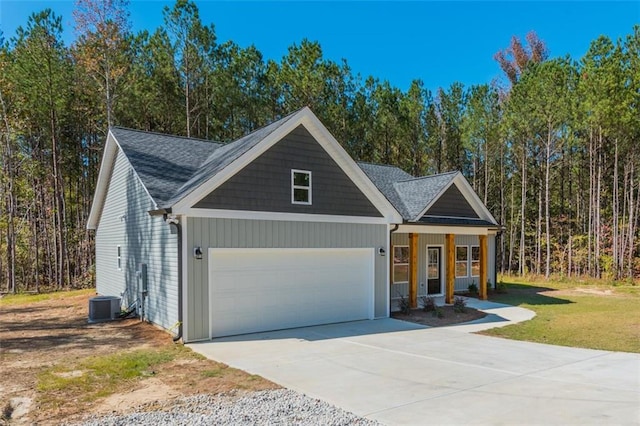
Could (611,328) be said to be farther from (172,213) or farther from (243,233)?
(172,213)

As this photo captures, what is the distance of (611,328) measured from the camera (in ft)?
34.7

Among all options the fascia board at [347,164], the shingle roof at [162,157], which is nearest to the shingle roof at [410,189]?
the fascia board at [347,164]

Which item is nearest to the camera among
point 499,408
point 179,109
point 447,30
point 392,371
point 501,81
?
point 499,408

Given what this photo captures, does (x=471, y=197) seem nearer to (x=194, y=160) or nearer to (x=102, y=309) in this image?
(x=194, y=160)

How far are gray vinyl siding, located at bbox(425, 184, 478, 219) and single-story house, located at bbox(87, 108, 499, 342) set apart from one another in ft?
1.97

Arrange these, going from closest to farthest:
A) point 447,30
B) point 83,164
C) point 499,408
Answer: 1. point 499,408
2. point 447,30
3. point 83,164

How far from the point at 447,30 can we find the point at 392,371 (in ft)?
58.0

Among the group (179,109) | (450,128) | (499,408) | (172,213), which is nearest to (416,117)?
(450,128)

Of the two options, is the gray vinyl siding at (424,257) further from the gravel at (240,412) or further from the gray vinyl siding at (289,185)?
the gravel at (240,412)

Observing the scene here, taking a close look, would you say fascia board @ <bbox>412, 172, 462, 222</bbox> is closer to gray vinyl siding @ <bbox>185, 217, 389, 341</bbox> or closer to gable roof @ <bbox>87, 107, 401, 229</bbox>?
gable roof @ <bbox>87, 107, 401, 229</bbox>

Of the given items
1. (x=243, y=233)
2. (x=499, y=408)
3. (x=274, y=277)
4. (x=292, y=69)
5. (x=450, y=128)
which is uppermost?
(x=292, y=69)

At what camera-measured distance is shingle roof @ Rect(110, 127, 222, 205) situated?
10.5 m

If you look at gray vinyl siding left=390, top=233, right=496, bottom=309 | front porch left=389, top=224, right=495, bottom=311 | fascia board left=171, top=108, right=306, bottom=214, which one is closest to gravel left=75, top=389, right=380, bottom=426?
fascia board left=171, top=108, right=306, bottom=214

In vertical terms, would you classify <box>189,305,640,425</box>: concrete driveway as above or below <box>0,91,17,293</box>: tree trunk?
below
